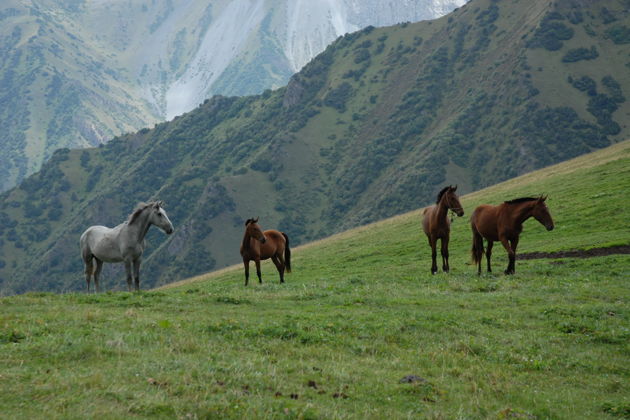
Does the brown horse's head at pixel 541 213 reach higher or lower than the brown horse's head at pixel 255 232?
lower

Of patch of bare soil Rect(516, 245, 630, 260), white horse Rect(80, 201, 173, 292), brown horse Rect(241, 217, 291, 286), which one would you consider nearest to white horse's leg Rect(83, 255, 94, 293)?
white horse Rect(80, 201, 173, 292)

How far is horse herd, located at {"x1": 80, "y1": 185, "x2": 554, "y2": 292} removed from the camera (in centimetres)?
2227

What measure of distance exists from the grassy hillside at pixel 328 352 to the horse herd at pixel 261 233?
7.84 ft

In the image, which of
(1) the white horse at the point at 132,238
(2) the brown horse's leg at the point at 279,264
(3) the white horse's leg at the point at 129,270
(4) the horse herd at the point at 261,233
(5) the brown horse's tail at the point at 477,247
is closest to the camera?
(3) the white horse's leg at the point at 129,270

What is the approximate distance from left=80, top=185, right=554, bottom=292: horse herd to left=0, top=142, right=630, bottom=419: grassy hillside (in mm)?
2391

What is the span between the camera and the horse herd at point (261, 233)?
22266mm

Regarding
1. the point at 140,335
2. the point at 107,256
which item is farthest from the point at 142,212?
the point at 140,335

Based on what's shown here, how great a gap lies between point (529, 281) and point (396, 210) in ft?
586

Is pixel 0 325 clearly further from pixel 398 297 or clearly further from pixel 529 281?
pixel 529 281

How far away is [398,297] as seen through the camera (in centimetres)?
1898

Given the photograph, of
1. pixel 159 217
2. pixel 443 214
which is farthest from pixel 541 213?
pixel 159 217

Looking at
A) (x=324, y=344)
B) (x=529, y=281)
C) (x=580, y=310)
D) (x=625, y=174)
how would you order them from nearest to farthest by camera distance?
(x=324, y=344), (x=580, y=310), (x=529, y=281), (x=625, y=174)

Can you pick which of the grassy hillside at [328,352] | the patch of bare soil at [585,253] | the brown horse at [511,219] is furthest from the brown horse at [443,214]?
the patch of bare soil at [585,253]

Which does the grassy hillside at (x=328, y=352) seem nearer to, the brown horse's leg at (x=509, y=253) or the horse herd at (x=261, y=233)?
the brown horse's leg at (x=509, y=253)
